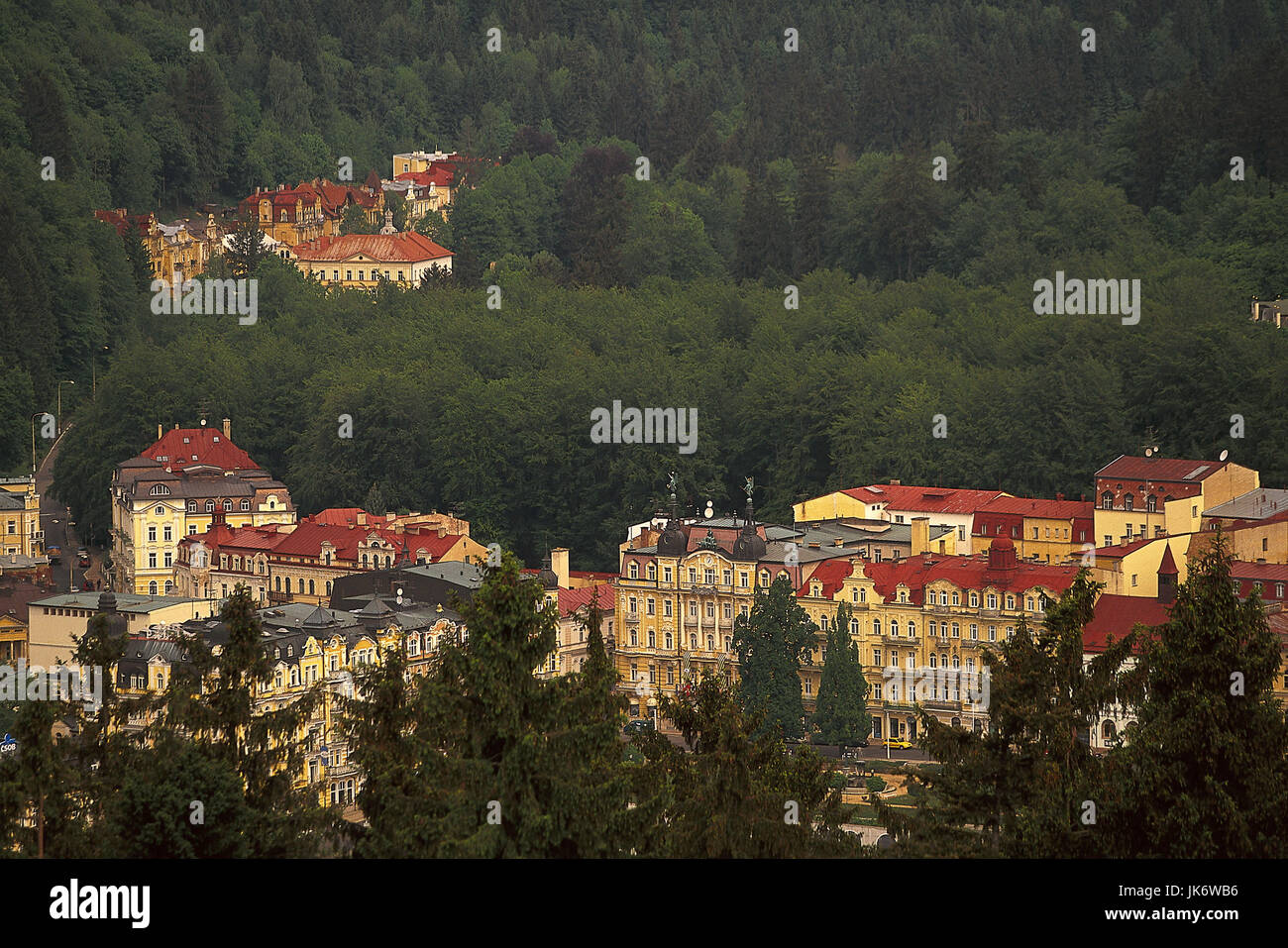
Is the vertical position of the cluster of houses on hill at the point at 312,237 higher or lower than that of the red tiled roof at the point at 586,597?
higher

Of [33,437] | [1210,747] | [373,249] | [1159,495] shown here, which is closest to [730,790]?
[1210,747]

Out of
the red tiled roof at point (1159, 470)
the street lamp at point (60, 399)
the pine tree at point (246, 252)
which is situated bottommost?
the red tiled roof at point (1159, 470)

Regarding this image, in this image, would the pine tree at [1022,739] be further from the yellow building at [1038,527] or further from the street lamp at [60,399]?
the street lamp at [60,399]

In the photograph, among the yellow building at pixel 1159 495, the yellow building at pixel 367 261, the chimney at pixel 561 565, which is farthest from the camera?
the yellow building at pixel 367 261

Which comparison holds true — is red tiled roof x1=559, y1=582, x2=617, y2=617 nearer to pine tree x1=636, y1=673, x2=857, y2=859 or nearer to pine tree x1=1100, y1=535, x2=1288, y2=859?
pine tree x1=636, y1=673, x2=857, y2=859

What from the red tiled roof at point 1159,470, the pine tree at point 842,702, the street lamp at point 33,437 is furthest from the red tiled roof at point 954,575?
the street lamp at point 33,437

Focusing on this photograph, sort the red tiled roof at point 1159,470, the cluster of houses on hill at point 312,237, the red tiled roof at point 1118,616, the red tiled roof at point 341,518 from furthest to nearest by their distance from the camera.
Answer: the cluster of houses on hill at point 312,237
the red tiled roof at point 341,518
the red tiled roof at point 1159,470
the red tiled roof at point 1118,616

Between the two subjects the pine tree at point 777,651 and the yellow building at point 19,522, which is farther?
the yellow building at point 19,522
